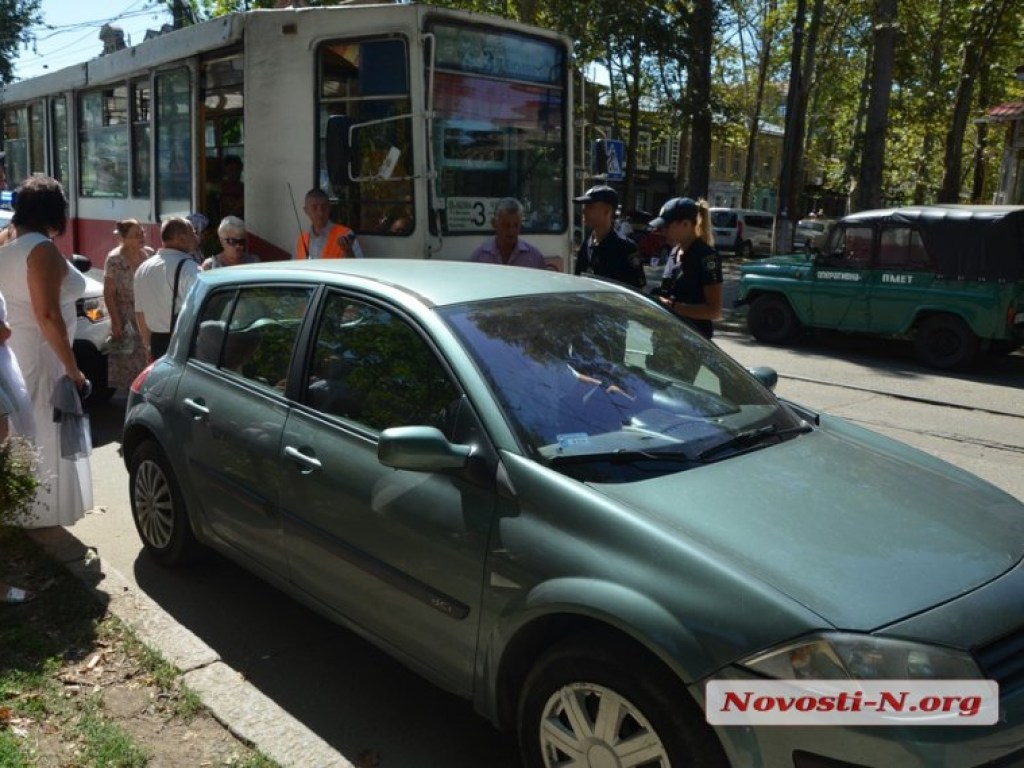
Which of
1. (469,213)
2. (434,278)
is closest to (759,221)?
(469,213)

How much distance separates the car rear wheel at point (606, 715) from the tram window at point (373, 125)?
511cm

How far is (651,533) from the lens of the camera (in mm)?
2469

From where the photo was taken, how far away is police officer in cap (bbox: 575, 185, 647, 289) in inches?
241

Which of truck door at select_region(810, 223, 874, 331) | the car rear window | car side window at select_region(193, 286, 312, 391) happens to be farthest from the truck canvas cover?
the car rear window

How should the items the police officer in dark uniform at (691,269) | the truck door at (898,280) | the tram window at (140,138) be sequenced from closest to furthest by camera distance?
the police officer in dark uniform at (691,269) < the tram window at (140,138) < the truck door at (898,280)

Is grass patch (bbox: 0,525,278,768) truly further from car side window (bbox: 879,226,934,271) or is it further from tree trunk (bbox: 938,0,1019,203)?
tree trunk (bbox: 938,0,1019,203)

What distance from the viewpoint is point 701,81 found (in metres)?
20.8

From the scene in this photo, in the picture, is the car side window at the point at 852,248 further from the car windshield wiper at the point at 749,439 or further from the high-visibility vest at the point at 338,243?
the car windshield wiper at the point at 749,439


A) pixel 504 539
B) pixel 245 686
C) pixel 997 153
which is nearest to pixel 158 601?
pixel 245 686

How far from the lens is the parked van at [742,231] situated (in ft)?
109

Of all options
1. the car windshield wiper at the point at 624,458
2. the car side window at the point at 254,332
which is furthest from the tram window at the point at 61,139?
the car windshield wiper at the point at 624,458

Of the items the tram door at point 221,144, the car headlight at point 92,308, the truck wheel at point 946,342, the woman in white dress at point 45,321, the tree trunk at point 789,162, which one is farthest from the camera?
the tree trunk at point 789,162

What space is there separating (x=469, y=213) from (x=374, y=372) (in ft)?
14.3

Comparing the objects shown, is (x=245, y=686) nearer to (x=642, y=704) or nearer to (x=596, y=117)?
(x=642, y=704)
